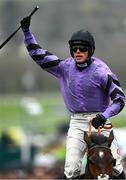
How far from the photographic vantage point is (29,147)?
26.6m

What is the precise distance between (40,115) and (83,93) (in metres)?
37.9

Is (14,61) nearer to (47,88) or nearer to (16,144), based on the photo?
(47,88)

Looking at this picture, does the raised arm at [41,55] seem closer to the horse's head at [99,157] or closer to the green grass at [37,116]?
the horse's head at [99,157]

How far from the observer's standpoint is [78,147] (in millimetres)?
10633

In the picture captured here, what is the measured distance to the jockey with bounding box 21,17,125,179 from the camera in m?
10.6

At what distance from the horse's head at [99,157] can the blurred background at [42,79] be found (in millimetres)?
5835

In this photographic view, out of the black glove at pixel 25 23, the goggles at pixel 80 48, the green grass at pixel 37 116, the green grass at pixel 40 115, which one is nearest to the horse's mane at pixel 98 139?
the goggles at pixel 80 48

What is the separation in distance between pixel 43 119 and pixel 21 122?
203 inches

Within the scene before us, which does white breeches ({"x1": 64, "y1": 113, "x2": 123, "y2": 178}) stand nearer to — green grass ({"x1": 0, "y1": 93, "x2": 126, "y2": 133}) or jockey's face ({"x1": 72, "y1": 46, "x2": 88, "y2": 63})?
jockey's face ({"x1": 72, "y1": 46, "x2": 88, "y2": 63})

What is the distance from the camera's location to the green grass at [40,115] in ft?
140

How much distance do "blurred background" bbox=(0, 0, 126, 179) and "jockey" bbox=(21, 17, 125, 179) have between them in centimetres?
528

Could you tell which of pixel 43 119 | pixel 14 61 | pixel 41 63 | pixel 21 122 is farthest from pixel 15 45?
pixel 41 63

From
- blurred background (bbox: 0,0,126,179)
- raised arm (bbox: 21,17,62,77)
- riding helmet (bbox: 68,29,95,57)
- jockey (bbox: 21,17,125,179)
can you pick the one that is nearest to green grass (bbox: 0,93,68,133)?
blurred background (bbox: 0,0,126,179)

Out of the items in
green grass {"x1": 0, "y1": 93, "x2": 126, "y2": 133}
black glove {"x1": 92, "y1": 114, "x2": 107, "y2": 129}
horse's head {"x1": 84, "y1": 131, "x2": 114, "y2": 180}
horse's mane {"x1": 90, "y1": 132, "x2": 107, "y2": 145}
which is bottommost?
horse's head {"x1": 84, "y1": 131, "x2": 114, "y2": 180}
